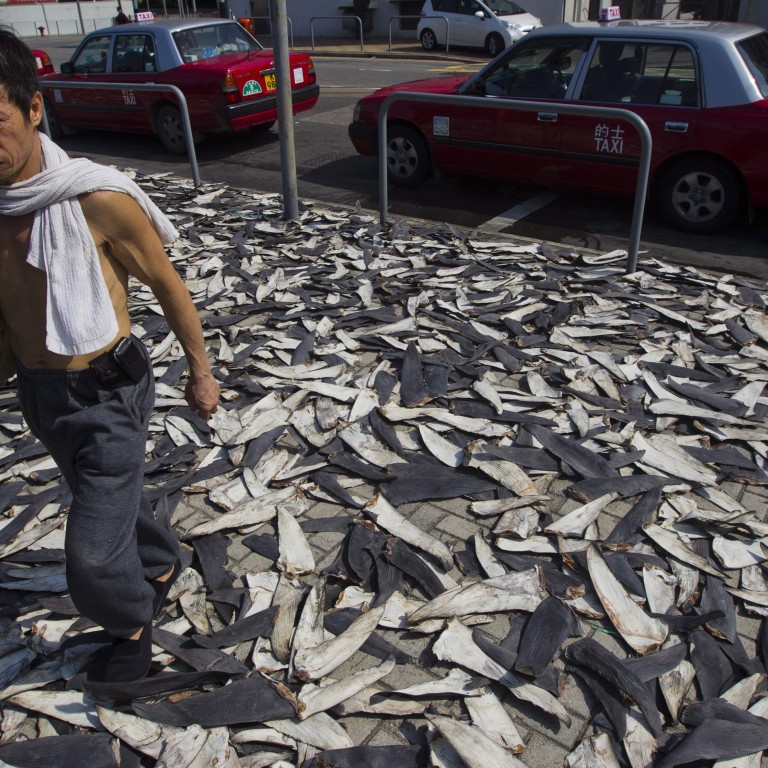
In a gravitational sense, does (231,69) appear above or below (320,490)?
above

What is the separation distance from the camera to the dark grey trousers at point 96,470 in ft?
7.13

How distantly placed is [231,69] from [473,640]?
9435 mm

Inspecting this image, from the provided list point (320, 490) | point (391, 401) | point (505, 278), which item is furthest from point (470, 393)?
point (505, 278)

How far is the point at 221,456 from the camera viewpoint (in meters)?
3.76

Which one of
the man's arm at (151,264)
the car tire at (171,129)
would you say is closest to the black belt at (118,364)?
the man's arm at (151,264)

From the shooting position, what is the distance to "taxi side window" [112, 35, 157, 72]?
10938 millimetres

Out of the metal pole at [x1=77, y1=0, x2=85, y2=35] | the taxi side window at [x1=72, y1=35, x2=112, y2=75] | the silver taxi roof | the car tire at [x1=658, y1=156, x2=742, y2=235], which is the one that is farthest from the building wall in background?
the car tire at [x1=658, y1=156, x2=742, y2=235]

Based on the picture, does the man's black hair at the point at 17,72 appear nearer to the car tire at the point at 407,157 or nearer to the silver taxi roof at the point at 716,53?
the silver taxi roof at the point at 716,53

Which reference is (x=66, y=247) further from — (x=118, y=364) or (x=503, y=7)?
(x=503, y=7)

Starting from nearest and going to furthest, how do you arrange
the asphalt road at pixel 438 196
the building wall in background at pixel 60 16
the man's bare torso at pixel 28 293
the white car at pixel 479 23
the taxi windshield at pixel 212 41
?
the man's bare torso at pixel 28 293 → the asphalt road at pixel 438 196 → the taxi windshield at pixel 212 41 → the white car at pixel 479 23 → the building wall in background at pixel 60 16

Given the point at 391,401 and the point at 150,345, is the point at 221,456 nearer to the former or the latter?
the point at 391,401

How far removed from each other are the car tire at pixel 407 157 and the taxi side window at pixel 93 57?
5472mm

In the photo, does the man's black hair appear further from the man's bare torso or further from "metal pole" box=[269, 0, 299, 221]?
"metal pole" box=[269, 0, 299, 221]

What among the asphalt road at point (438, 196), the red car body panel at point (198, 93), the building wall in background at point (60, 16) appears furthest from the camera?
the building wall in background at point (60, 16)
